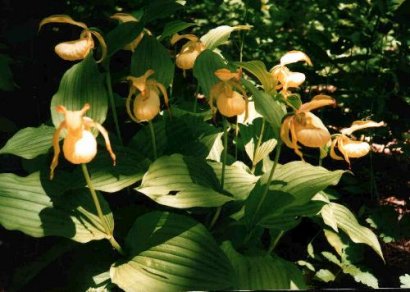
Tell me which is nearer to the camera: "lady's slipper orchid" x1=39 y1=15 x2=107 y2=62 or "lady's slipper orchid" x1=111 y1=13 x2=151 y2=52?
"lady's slipper orchid" x1=39 y1=15 x2=107 y2=62

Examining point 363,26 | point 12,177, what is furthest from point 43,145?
point 363,26

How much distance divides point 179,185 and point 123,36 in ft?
1.68

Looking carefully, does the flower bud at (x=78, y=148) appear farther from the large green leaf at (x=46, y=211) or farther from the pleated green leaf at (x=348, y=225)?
the pleated green leaf at (x=348, y=225)

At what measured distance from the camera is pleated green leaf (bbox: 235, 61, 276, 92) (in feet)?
4.35

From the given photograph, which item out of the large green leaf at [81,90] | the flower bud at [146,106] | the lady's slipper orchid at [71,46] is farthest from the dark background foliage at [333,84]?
the flower bud at [146,106]

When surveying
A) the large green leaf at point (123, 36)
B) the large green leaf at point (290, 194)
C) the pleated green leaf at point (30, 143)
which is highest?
the large green leaf at point (123, 36)

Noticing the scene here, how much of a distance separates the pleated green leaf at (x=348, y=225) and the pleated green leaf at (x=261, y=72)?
47cm

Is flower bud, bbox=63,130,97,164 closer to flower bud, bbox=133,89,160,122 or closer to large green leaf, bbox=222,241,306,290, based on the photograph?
flower bud, bbox=133,89,160,122

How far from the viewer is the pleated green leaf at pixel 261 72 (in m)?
1.33

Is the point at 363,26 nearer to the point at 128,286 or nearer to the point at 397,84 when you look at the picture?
the point at 397,84

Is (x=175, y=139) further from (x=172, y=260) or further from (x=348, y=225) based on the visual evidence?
(x=348, y=225)

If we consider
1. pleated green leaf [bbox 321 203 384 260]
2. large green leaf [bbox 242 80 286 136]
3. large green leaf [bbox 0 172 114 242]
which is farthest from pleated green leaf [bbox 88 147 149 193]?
pleated green leaf [bbox 321 203 384 260]

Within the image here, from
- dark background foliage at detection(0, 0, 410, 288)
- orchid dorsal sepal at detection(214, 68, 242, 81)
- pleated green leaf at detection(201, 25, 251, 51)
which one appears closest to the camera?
orchid dorsal sepal at detection(214, 68, 242, 81)

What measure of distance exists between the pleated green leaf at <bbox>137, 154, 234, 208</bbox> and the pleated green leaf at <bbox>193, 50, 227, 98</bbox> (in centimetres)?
24
